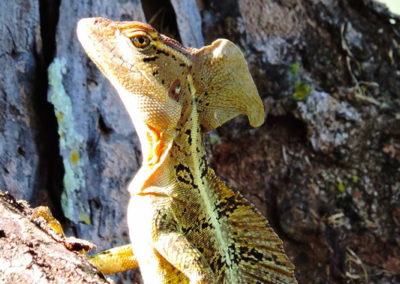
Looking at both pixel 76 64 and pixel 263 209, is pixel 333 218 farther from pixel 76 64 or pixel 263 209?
pixel 76 64

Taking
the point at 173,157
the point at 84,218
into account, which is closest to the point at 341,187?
the point at 84,218

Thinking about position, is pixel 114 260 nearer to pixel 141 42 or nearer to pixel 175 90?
pixel 175 90

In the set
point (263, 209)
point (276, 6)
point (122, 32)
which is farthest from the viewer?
point (276, 6)

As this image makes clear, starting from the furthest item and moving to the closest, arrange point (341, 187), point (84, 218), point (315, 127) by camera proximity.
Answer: point (341, 187) → point (315, 127) → point (84, 218)

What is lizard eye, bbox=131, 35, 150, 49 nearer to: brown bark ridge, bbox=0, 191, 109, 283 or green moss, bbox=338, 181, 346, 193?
brown bark ridge, bbox=0, 191, 109, 283

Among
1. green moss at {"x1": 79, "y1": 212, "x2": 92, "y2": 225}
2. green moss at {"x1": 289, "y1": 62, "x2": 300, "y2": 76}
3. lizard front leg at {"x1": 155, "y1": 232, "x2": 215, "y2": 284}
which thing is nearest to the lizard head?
lizard front leg at {"x1": 155, "y1": 232, "x2": 215, "y2": 284}

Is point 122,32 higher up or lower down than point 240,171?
higher up

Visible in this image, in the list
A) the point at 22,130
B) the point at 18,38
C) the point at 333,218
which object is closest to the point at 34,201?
the point at 22,130
